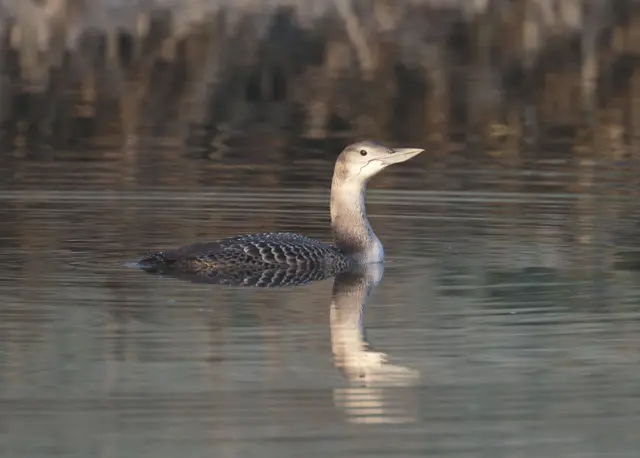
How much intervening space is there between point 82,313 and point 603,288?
8.87ft

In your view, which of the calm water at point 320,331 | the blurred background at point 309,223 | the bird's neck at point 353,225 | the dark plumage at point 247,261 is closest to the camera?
the calm water at point 320,331

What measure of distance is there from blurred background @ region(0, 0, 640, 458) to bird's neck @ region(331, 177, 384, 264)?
0.85ft

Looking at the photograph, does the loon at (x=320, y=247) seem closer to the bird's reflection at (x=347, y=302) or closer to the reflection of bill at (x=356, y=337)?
the bird's reflection at (x=347, y=302)

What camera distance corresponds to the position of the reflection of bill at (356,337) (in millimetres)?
7777

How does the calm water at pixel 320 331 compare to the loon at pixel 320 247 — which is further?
the loon at pixel 320 247

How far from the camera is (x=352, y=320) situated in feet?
29.8

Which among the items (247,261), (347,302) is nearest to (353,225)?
(247,261)

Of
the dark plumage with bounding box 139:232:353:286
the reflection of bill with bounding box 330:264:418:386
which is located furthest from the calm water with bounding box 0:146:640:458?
the dark plumage with bounding box 139:232:353:286

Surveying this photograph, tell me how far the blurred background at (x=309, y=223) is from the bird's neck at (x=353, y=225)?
0.26m

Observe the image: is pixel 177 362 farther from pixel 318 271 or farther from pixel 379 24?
pixel 379 24

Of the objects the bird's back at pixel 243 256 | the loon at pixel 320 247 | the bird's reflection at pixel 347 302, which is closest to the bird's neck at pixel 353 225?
the loon at pixel 320 247

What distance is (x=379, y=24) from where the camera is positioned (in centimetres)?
2692

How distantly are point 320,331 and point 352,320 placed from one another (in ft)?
1.05

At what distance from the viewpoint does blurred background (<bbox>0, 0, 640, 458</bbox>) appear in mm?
7059
